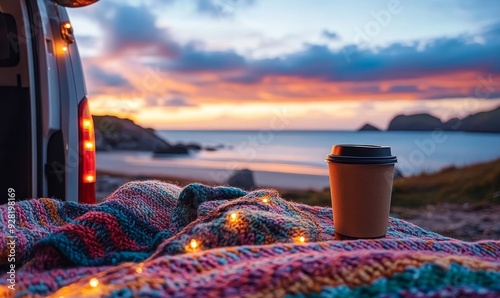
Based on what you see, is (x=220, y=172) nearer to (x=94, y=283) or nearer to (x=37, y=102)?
(x=37, y=102)

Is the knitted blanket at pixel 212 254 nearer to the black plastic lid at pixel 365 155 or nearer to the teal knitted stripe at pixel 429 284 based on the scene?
the teal knitted stripe at pixel 429 284

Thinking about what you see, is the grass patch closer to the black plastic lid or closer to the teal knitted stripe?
the black plastic lid

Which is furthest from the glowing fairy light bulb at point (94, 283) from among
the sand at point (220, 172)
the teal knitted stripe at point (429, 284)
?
the sand at point (220, 172)

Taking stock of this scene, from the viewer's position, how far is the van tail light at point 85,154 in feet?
8.06

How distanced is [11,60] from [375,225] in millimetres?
2094

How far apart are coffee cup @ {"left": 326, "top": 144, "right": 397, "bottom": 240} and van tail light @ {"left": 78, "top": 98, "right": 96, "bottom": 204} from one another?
1729mm

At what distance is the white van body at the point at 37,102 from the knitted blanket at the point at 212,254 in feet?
3.61

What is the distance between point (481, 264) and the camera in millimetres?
743

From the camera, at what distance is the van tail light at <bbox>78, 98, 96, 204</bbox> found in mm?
2457

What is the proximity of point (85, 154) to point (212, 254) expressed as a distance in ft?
6.19

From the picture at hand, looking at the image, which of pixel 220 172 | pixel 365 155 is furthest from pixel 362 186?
pixel 220 172

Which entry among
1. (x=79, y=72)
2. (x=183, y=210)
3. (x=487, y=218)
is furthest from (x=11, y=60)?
(x=487, y=218)

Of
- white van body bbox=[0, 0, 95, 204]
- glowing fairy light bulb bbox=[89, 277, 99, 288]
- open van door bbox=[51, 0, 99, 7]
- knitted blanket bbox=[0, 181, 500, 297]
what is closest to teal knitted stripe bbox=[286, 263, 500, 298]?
knitted blanket bbox=[0, 181, 500, 297]

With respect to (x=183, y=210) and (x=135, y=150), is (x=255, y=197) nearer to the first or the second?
(x=183, y=210)
